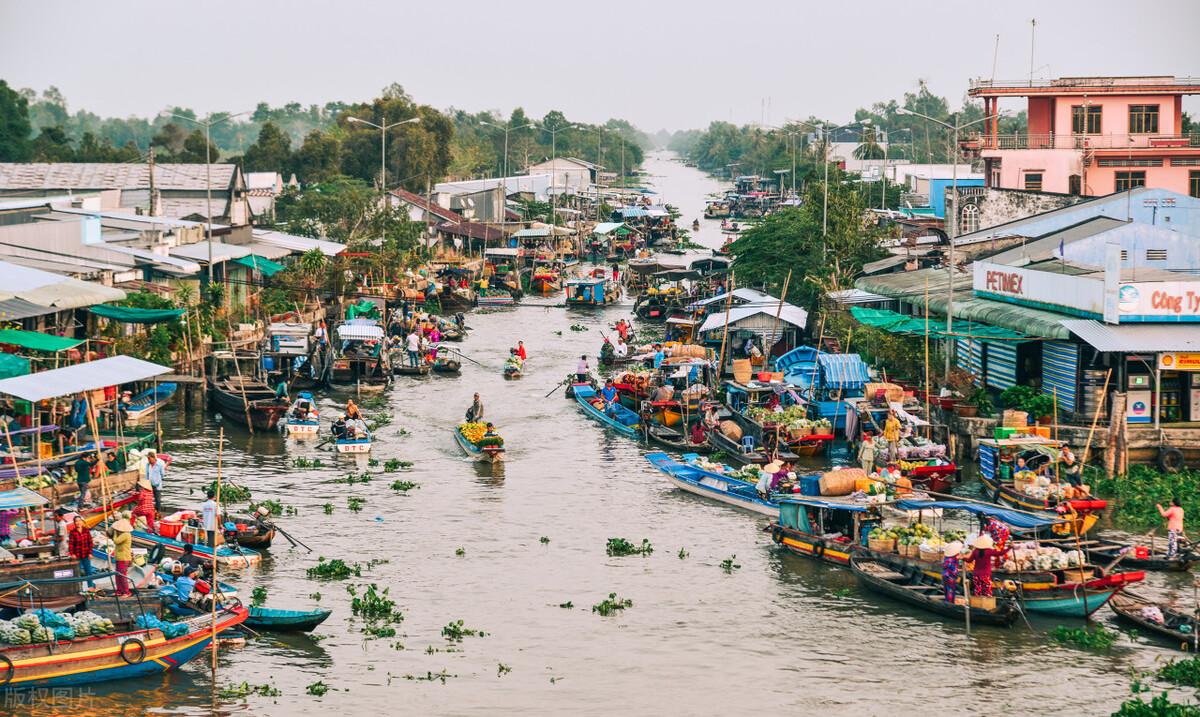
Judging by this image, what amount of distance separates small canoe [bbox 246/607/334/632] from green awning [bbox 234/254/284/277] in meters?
34.7

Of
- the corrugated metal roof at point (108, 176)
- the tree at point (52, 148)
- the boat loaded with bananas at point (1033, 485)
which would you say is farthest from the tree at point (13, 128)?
the boat loaded with bananas at point (1033, 485)

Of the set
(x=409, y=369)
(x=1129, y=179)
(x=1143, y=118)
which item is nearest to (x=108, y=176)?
(x=409, y=369)

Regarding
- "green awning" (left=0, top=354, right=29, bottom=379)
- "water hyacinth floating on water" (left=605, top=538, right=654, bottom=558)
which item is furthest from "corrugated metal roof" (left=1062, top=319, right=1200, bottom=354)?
"green awning" (left=0, top=354, right=29, bottom=379)

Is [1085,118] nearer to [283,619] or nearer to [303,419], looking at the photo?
[303,419]

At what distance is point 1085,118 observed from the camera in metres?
66.2

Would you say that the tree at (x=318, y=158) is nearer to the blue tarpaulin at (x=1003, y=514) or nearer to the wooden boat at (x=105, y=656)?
the blue tarpaulin at (x=1003, y=514)

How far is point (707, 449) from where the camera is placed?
39188 millimetres

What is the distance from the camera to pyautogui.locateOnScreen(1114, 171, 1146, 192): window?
65.7 meters

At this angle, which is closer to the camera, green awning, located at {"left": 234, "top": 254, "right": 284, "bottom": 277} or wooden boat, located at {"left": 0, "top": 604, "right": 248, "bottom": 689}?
wooden boat, located at {"left": 0, "top": 604, "right": 248, "bottom": 689}

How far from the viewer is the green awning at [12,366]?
1310 inches

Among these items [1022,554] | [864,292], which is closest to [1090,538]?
[1022,554]

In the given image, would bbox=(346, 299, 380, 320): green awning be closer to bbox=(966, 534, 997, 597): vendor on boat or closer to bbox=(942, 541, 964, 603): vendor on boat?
bbox=(942, 541, 964, 603): vendor on boat

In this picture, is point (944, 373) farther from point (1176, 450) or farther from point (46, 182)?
point (46, 182)

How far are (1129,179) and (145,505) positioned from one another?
49895 mm
